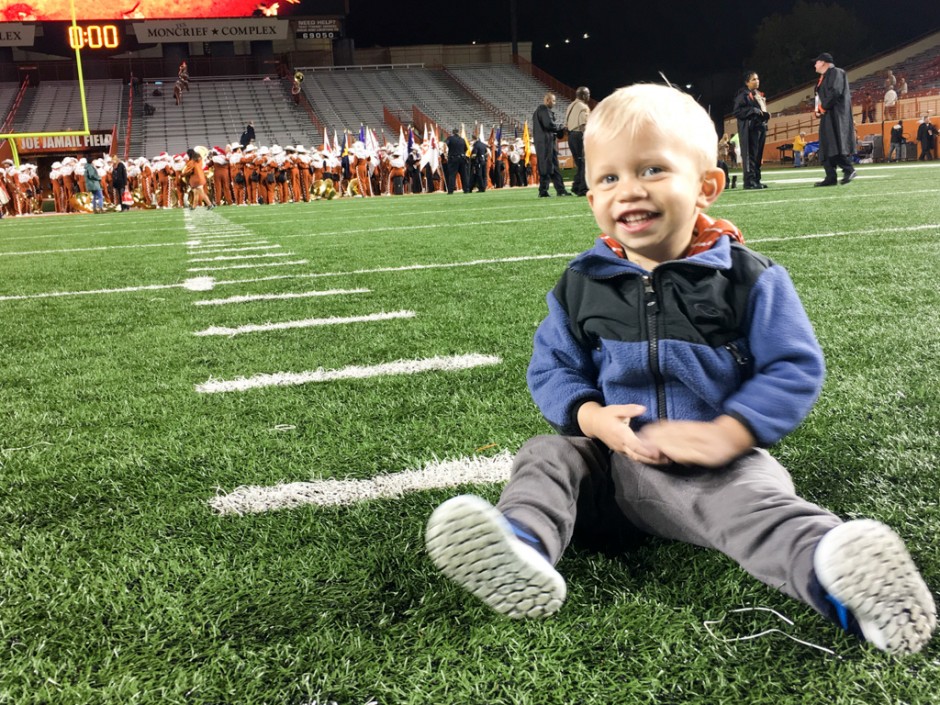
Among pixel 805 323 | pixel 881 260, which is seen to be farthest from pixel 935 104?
pixel 805 323

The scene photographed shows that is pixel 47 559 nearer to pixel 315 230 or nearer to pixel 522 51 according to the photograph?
pixel 315 230

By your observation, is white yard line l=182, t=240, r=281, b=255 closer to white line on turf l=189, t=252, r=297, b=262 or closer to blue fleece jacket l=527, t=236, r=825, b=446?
white line on turf l=189, t=252, r=297, b=262

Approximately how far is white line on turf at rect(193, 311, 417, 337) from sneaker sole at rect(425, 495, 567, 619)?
2401mm

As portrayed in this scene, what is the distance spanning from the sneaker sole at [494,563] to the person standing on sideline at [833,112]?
415 inches

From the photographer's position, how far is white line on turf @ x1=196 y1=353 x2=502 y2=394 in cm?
256

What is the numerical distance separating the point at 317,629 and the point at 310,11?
37.2 metres

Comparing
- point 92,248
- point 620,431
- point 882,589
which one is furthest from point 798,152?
point 882,589

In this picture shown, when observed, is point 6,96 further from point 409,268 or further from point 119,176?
point 409,268

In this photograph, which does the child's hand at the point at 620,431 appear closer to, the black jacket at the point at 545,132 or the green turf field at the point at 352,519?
the green turf field at the point at 352,519

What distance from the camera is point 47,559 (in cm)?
142

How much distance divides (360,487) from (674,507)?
0.62 m

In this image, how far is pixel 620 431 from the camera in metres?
1.38

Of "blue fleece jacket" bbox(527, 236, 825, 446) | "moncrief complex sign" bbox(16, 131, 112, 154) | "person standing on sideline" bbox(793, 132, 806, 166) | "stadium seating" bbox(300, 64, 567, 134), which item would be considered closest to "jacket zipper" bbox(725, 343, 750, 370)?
"blue fleece jacket" bbox(527, 236, 825, 446)

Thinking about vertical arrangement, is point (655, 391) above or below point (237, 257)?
below
